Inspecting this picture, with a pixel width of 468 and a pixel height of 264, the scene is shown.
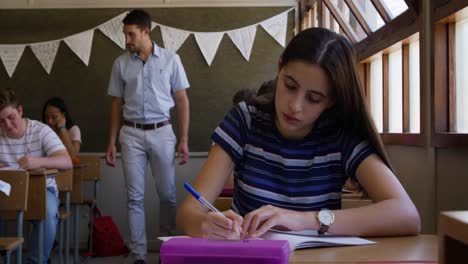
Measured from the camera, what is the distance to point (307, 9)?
518cm

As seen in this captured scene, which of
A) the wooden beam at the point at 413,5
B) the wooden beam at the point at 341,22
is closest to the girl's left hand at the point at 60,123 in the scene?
the wooden beam at the point at 341,22

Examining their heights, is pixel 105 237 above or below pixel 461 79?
below

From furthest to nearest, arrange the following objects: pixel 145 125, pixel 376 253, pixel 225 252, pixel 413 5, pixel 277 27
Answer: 1. pixel 277 27
2. pixel 145 125
3. pixel 413 5
4. pixel 376 253
5. pixel 225 252

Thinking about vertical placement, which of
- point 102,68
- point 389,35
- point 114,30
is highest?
point 114,30

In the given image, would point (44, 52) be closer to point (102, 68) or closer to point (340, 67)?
point (102, 68)

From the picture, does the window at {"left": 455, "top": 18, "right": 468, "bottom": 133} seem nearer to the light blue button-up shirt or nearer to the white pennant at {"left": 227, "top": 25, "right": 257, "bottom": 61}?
the light blue button-up shirt

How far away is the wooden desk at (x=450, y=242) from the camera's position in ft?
1.67

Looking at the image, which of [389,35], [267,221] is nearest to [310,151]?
[267,221]

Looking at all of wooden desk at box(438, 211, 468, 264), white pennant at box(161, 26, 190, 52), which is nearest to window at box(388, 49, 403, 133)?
white pennant at box(161, 26, 190, 52)

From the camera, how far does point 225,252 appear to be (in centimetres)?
69

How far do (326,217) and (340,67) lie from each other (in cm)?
36

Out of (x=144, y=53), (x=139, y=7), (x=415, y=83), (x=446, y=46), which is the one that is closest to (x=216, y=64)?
(x=139, y=7)

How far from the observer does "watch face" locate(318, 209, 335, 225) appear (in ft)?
3.82

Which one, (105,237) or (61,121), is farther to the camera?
(61,121)
